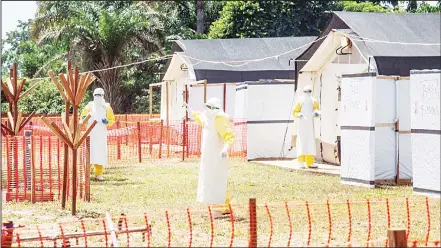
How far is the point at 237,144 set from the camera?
2359 centimetres

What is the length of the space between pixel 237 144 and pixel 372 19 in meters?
5.68

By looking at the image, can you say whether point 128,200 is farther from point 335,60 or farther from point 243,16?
point 243,16

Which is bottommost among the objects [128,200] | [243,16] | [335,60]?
[128,200]

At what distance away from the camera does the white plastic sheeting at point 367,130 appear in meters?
15.1

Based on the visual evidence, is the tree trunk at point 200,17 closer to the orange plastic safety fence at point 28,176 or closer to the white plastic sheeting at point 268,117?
the white plastic sheeting at point 268,117

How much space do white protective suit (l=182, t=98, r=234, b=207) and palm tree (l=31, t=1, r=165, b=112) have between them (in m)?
25.7

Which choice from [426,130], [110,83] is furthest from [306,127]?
[110,83]

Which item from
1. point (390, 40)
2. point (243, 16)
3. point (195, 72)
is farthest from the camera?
point (243, 16)

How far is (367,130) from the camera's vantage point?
49.6 ft

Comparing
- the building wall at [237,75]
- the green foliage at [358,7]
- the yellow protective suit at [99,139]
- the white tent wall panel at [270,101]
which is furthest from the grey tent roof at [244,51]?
the green foliage at [358,7]

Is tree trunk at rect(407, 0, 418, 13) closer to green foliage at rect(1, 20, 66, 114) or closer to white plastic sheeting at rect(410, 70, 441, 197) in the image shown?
green foliage at rect(1, 20, 66, 114)

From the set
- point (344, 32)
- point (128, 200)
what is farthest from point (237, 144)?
point (128, 200)

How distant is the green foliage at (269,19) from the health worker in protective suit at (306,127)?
23.9 metres

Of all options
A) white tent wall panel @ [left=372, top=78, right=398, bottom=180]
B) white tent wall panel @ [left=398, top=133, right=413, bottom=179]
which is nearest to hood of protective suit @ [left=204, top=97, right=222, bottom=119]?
white tent wall panel @ [left=372, top=78, right=398, bottom=180]
